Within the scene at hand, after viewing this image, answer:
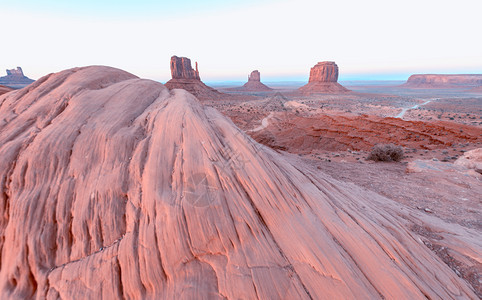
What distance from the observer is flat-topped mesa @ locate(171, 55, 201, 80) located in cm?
9162

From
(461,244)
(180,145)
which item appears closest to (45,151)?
(180,145)

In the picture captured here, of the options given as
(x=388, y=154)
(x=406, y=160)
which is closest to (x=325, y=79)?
(x=406, y=160)

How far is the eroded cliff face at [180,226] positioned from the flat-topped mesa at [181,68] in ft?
317

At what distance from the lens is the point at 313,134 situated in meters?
25.2

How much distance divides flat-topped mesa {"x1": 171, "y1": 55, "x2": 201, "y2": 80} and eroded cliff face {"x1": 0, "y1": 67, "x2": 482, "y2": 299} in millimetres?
96760

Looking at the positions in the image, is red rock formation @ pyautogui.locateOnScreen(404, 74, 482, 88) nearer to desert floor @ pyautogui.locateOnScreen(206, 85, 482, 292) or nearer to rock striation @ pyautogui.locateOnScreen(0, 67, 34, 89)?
desert floor @ pyautogui.locateOnScreen(206, 85, 482, 292)

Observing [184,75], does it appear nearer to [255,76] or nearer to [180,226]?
[255,76]

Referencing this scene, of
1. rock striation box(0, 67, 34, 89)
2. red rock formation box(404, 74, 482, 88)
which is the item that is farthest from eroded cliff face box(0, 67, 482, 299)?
red rock formation box(404, 74, 482, 88)

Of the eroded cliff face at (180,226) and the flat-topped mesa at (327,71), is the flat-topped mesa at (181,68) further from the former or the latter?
the eroded cliff face at (180,226)

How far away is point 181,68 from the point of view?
9300 centimetres

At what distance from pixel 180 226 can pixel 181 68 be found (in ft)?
332

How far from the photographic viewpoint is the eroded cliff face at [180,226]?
338 centimetres

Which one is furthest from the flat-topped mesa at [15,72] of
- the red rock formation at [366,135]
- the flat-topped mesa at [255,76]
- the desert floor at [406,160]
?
the red rock formation at [366,135]

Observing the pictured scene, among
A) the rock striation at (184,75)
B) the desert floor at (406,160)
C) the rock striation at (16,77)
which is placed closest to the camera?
the desert floor at (406,160)
